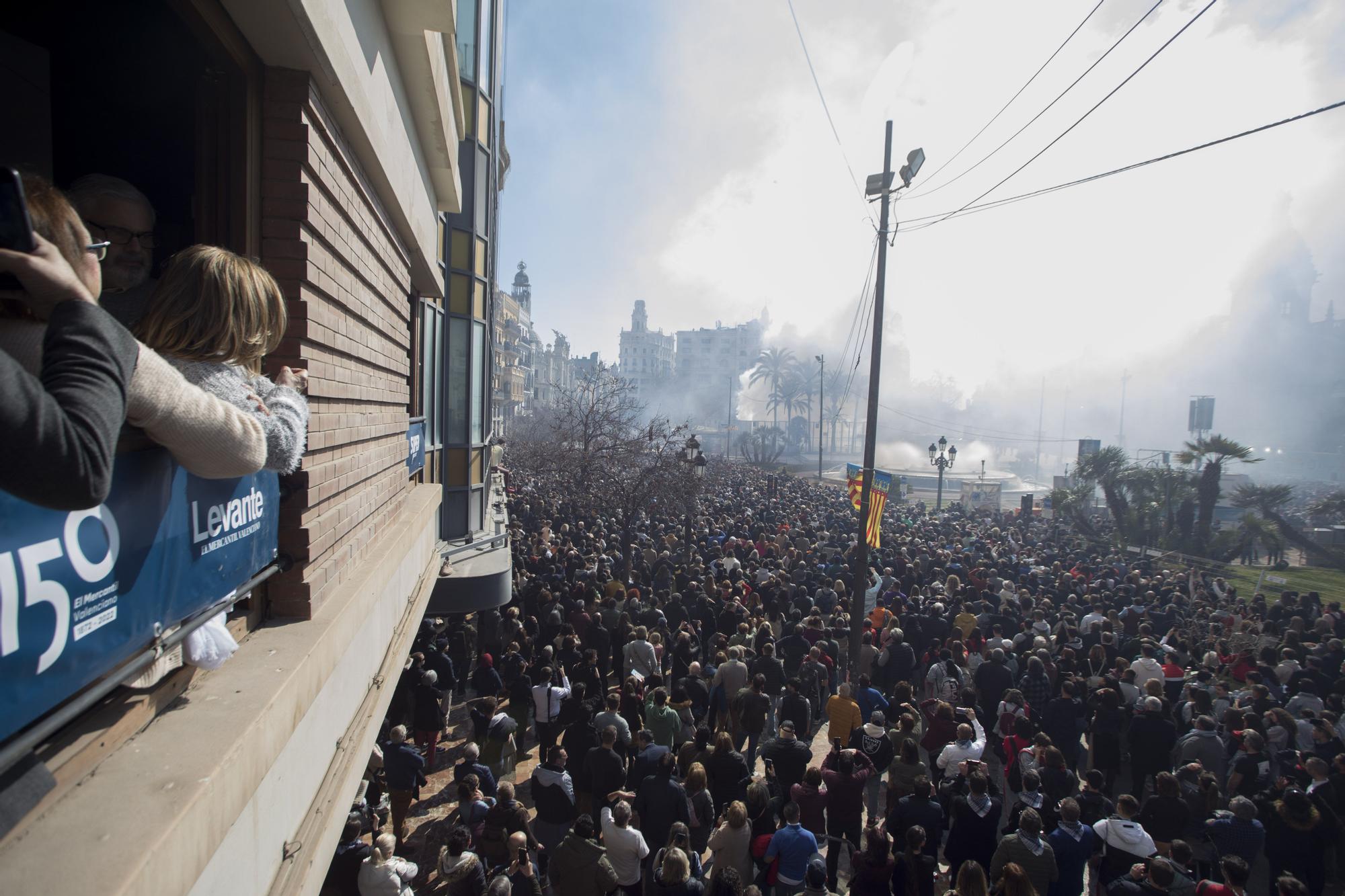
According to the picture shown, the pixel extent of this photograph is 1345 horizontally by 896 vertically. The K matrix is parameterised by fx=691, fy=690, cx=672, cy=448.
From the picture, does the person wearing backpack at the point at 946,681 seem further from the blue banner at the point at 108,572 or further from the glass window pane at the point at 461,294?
the glass window pane at the point at 461,294

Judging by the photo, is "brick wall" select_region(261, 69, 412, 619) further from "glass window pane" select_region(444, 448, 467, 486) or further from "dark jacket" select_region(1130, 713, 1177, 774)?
"dark jacket" select_region(1130, 713, 1177, 774)

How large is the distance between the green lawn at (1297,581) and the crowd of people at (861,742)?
19.9ft

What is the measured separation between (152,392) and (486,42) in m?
12.9

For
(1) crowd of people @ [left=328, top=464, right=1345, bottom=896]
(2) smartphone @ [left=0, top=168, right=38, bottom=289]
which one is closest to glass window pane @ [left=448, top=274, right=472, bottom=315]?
(1) crowd of people @ [left=328, top=464, right=1345, bottom=896]

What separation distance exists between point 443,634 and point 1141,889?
1020cm

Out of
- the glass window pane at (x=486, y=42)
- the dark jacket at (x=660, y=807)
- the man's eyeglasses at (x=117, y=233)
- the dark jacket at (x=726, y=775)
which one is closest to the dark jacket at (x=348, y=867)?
the dark jacket at (x=660, y=807)

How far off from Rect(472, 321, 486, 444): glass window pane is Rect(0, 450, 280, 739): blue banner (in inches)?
401

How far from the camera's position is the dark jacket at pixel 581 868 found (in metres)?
5.20

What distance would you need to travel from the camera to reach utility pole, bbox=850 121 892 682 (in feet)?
34.8

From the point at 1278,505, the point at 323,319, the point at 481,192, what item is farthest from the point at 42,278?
the point at 1278,505

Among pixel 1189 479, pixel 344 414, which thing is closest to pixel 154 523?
pixel 344 414

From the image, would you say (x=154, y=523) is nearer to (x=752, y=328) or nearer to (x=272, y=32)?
(x=272, y=32)

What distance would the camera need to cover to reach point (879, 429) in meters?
109

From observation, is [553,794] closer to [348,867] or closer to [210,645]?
[348,867]
